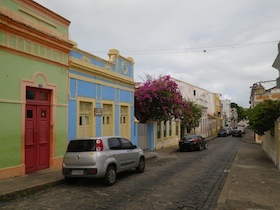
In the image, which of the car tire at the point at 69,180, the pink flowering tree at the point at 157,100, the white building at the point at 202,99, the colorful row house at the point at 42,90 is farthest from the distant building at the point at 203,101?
the car tire at the point at 69,180

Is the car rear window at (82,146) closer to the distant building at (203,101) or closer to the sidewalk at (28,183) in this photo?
the sidewalk at (28,183)

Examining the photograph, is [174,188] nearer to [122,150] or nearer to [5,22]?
[122,150]

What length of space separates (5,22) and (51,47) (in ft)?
7.74

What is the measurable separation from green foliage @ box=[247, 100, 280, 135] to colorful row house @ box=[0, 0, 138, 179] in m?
8.32

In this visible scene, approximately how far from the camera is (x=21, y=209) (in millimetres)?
6430

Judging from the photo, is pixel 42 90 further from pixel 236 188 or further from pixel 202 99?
pixel 202 99

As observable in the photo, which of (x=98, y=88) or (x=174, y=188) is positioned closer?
(x=174, y=188)

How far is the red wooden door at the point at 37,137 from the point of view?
10180mm

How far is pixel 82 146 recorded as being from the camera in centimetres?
896

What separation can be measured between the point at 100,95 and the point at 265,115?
9.05 m

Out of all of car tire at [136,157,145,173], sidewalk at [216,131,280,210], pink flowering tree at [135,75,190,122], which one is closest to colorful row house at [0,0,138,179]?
car tire at [136,157,145,173]

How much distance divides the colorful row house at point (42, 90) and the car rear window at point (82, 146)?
6.53 ft

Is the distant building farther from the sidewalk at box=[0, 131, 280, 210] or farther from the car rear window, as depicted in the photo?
the car rear window

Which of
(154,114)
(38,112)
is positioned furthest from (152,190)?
(154,114)
